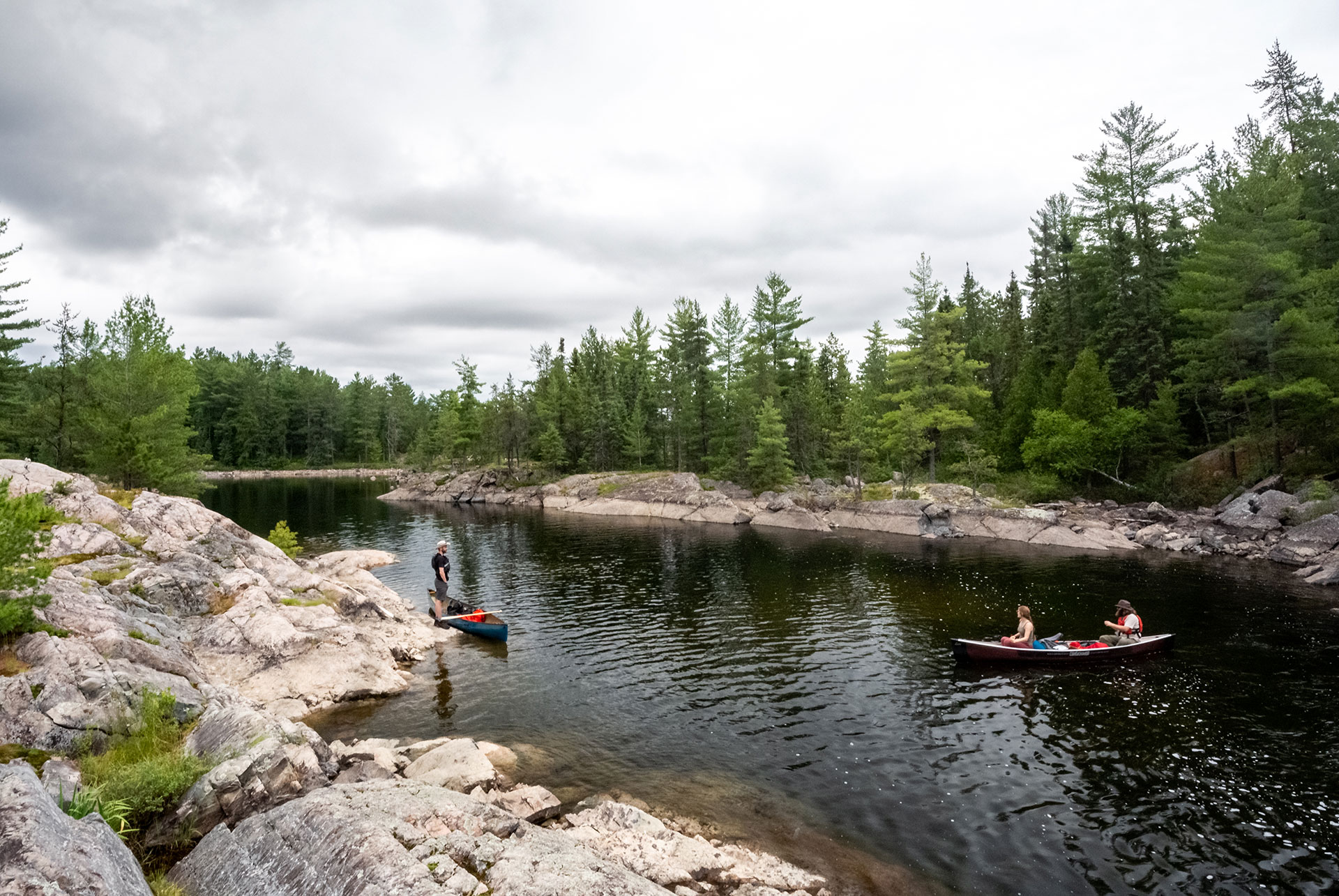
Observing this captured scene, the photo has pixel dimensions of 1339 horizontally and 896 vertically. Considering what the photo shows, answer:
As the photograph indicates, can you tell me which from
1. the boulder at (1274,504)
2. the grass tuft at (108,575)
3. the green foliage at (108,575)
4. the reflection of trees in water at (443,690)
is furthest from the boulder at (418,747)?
the boulder at (1274,504)

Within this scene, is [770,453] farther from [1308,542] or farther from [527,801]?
[527,801]

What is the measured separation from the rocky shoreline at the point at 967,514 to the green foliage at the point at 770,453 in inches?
72.6

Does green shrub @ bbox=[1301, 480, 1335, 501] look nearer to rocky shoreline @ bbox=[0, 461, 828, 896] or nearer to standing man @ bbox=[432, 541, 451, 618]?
rocky shoreline @ bbox=[0, 461, 828, 896]

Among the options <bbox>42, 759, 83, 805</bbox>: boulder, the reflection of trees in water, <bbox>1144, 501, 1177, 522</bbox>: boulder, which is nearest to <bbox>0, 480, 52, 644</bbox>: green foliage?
<bbox>42, 759, 83, 805</bbox>: boulder

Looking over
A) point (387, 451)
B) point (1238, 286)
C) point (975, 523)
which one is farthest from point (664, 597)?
point (387, 451)

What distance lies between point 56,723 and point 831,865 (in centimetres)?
1278

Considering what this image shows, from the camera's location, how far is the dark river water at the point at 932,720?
12.3 m

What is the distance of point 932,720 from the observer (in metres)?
17.9

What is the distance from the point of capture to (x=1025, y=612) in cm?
2205

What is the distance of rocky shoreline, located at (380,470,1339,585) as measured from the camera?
37281 mm

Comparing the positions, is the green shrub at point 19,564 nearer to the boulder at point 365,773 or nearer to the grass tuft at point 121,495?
the boulder at point 365,773

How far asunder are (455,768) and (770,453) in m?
55.6

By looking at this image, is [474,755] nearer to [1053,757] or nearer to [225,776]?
[225,776]

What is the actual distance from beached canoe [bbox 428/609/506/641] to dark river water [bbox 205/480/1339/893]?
0.51 m
